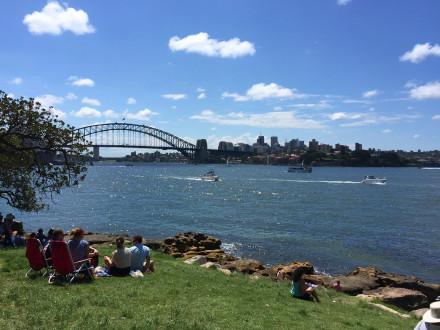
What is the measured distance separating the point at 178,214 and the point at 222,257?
81.1 ft

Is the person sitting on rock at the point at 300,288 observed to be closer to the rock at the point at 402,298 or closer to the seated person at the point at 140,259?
the seated person at the point at 140,259

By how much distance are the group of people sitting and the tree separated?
10.6 ft

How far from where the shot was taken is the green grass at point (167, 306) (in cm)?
643

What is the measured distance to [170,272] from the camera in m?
11.0

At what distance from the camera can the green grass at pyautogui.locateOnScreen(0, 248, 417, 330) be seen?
6.43m

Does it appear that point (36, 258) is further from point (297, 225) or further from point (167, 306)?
point (297, 225)

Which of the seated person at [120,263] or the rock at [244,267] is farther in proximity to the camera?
the rock at [244,267]

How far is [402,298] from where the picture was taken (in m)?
15.0

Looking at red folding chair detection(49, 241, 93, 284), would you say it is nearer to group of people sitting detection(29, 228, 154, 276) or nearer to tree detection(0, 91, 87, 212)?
group of people sitting detection(29, 228, 154, 276)

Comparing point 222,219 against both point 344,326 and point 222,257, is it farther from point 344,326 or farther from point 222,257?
point 344,326

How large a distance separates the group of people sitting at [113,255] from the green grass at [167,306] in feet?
1.48

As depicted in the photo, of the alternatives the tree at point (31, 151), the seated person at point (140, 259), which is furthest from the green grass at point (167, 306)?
the tree at point (31, 151)

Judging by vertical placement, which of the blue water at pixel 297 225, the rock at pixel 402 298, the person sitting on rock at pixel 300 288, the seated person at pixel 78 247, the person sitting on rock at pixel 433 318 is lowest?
the blue water at pixel 297 225

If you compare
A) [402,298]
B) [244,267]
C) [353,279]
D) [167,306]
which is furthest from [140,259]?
[353,279]
